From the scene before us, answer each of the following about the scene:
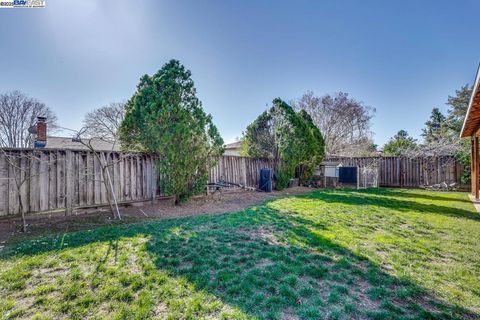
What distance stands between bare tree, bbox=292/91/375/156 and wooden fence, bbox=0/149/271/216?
15.8 metres

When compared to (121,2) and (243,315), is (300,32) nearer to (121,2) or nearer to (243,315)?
(121,2)

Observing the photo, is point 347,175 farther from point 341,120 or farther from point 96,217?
point 96,217

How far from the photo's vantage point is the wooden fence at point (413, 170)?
11.1 m

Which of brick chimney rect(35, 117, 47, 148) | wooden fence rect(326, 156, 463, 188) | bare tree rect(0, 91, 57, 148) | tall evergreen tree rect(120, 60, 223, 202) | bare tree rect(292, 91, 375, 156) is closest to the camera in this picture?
tall evergreen tree rect(120, 60, 223, 202)

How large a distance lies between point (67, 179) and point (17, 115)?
15.8 meters

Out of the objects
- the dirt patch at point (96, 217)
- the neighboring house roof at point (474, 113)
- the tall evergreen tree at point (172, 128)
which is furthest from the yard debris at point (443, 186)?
the tall evergreen tree at point (172, 128)

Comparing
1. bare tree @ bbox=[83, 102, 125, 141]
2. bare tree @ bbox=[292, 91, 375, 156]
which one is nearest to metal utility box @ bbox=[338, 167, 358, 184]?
bare tree @ bbox=[292, 91, 375, 156]

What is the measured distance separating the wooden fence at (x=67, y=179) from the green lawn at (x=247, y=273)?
Result: 5.74ft

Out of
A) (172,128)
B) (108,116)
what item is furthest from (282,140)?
(108,116)

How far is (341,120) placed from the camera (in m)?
19.0

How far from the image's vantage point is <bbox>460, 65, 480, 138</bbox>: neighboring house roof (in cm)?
353

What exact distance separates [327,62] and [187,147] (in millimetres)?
8146

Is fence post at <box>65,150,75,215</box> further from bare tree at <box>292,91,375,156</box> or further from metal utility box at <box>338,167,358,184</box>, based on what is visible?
bare tree at <box>292,91,375,156</box>

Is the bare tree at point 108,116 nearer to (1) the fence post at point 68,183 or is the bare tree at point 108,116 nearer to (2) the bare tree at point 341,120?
(1) the fence post at point 68,183
